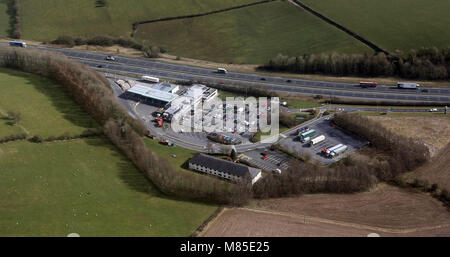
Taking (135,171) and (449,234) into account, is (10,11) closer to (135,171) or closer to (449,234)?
(135,171)

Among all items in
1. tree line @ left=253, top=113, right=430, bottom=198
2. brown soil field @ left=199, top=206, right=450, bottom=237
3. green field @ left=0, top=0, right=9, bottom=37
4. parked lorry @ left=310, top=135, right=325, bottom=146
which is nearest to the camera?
brown soil field @ left=199, top=206, right=450, bottom=237

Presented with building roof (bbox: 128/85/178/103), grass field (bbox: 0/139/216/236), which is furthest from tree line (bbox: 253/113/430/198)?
building roof (bbox: 128/85/178/103)

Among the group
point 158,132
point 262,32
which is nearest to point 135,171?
point 158,132

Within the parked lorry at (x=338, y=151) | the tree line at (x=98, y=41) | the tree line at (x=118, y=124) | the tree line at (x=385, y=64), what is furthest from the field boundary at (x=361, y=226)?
the tree line at (x=98, y=41)

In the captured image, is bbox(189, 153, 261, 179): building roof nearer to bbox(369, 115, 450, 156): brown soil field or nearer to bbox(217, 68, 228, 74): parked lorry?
bbox(369, 115, 450, 156): brown soil field

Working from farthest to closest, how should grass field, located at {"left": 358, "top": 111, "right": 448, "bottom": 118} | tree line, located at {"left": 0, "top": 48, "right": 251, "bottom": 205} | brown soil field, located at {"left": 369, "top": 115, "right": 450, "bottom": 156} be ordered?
1. grass field, located at {"left": 358, "top": 111, "right": 448, "bottom": 118}
2. brown soil field, located at {"left": 369, "top": 115, "right": 450, "bottom": 156}
3. tree line, located at {"left": 0, "top": 48, "right": 251, "bottom": 205}

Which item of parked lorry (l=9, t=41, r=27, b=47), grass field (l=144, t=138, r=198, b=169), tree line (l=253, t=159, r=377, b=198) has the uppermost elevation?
parked lorry (l=9, t=41, r=27, b=47)

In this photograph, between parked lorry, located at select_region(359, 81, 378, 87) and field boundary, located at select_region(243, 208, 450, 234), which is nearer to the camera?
field boundary, located at select_region(243, 208, 450, 234)
